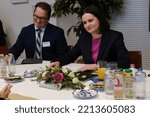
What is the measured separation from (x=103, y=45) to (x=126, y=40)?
196cm

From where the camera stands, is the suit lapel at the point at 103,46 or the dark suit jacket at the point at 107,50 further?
the suit lapel at the point at 103,46

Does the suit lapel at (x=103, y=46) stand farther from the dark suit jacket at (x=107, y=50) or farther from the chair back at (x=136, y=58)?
the chair back at (x=136, y=58)

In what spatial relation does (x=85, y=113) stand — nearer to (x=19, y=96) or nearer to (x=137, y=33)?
(x=19, y=96)

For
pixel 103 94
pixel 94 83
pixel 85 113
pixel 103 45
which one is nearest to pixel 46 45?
pixel 103 45

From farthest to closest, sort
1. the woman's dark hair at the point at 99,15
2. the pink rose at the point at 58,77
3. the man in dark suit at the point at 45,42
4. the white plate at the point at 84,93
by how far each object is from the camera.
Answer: the man in dark suit at the point at 45,42, the woman's dark hair at the point at 99,15, the pink rose at the point at 58,77, the white plate at the point at 84,93

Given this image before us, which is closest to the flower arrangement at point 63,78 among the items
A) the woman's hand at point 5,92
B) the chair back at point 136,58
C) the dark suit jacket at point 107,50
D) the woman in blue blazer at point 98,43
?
the woman's hand at point 5,92

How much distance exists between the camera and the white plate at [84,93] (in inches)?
68.9

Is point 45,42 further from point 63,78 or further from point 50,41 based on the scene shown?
point 63,78

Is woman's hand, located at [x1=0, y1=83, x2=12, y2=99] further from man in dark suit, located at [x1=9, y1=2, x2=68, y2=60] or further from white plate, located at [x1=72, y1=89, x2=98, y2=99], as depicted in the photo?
man in dark suit, located at [x1=9, y1=2, x2=68, y2=60]

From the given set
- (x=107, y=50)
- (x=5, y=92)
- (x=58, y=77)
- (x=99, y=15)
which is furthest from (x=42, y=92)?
(x=99, y=15)

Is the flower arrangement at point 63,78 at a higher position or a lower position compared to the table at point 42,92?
higher

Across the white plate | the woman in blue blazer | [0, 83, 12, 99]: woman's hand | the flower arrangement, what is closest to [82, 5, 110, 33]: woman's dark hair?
the woman in blue blazer

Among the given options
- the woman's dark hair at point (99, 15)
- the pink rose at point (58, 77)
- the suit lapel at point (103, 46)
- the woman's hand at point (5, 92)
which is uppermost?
the woman's dark hair at point (99, 15)

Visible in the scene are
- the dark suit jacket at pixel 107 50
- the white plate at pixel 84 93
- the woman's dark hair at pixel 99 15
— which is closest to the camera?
the white plate at pixel 84 93
